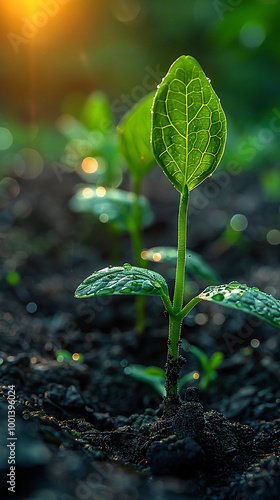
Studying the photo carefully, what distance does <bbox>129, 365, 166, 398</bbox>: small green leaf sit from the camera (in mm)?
1363

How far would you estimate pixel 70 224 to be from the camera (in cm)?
279

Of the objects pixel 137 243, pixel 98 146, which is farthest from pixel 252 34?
pixel 137 243

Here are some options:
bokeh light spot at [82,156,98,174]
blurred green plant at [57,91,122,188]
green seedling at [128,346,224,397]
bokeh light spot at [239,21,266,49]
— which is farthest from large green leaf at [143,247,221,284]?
bokeh light spot at [239,21,266,49]

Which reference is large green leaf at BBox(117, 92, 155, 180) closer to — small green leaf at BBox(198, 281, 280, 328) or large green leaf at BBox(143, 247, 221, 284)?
large green leaf at BBox(143, 247, 221, 284)

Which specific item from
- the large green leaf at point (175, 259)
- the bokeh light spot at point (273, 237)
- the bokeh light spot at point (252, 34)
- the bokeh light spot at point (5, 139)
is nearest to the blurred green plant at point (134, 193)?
the large green leaf at point (175, 259)

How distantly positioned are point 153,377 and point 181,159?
71 centimetres

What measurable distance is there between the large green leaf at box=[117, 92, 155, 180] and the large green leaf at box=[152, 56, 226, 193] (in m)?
0.49

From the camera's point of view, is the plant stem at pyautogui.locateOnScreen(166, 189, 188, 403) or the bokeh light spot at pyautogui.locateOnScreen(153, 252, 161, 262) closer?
the plant stem at pyautogui.locateOnScreen(166, 189, 188, 403)

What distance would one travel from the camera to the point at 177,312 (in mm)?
1048

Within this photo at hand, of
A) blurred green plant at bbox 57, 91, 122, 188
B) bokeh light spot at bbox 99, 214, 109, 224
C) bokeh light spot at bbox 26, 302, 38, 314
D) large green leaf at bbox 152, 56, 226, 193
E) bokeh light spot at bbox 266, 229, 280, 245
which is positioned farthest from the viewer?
bokeh light spot at bbox 266, 229, 280, 245

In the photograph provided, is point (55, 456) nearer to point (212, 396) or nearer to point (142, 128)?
point (212, 396)

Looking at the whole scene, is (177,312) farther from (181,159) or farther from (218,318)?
(218,318)

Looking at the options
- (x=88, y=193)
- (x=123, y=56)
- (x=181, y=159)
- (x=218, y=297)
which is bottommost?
(x=218, y=297)

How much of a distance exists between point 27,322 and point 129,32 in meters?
4.72
